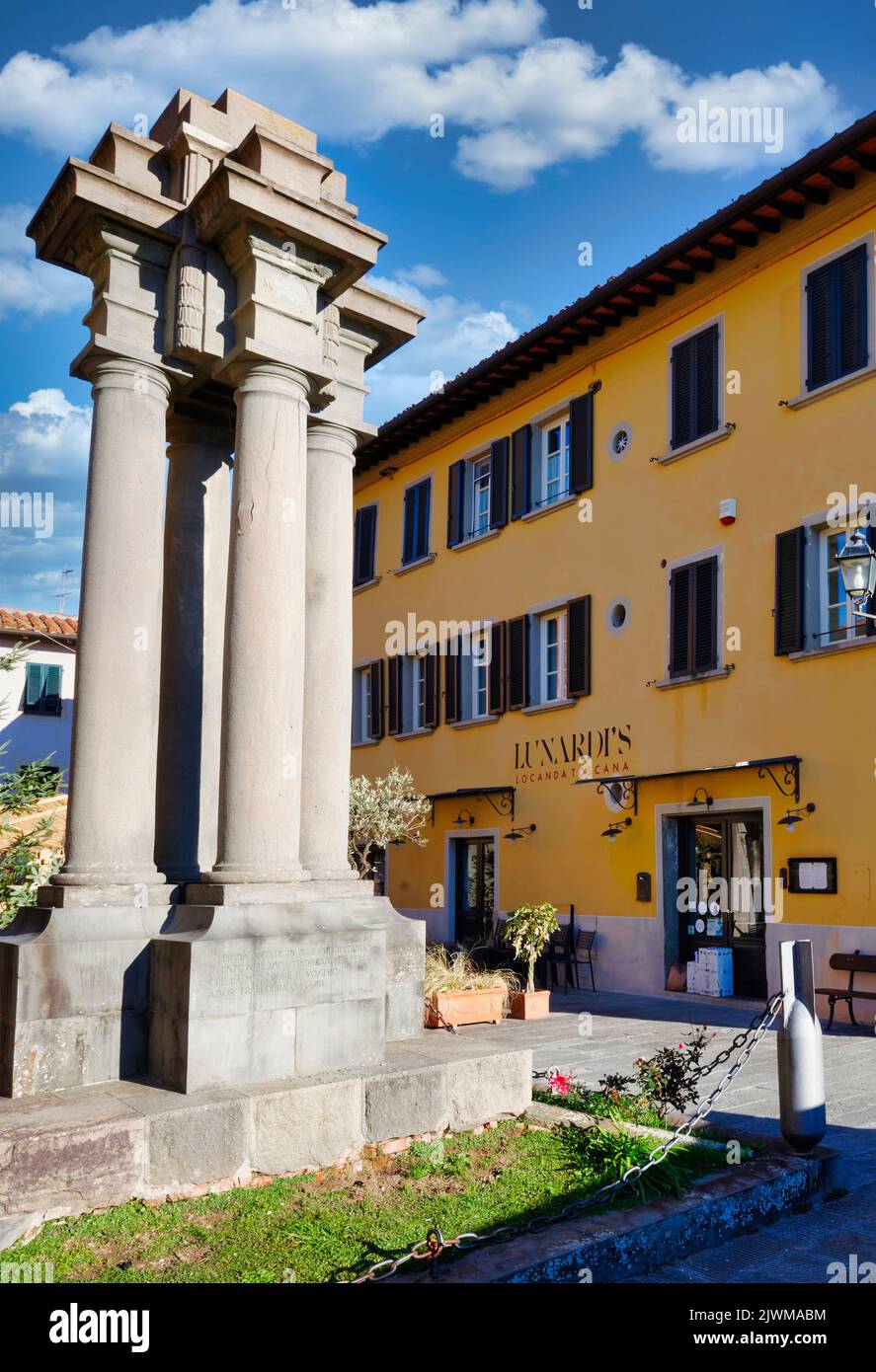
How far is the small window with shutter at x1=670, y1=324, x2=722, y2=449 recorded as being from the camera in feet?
44.7

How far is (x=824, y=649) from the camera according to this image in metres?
11.7

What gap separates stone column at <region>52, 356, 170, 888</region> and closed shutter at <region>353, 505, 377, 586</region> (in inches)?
576

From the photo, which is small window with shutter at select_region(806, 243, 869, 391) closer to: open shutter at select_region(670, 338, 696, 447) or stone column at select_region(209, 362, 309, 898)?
open shutter at select_region(670, 338, 696, 447)

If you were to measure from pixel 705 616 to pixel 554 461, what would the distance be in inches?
174

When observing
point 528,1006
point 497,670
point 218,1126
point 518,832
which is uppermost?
point 497,670

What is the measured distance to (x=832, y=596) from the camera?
12.0 metres

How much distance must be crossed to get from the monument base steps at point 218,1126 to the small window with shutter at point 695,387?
993cm

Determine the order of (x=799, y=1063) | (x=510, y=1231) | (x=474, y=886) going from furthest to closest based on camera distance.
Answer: (x=474, y=886) → (x=799, y=1063) → (x=510, y=1231)

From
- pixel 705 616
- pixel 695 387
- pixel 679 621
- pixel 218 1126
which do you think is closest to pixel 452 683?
pixel 679 621

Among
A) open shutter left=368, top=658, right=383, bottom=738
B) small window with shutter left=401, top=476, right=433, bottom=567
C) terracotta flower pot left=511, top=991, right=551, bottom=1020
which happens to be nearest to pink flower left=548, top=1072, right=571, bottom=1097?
terracotta flower pot left=511, top=991, right=551, bottom=1020

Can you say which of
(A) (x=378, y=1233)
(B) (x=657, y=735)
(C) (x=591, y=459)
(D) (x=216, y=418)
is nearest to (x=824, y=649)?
(B) (x=657, y=735)

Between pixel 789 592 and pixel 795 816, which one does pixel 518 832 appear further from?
pixel 789 592
